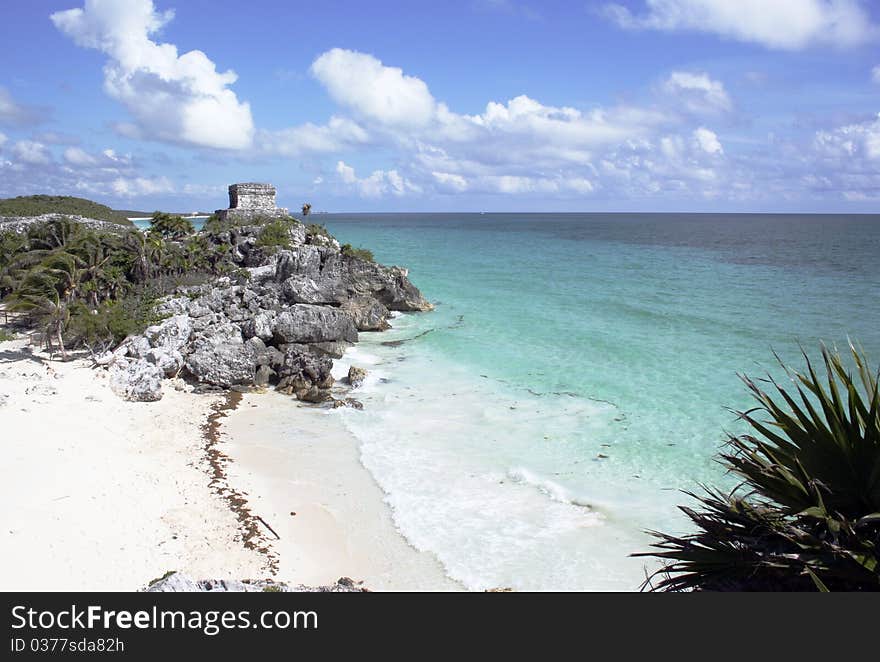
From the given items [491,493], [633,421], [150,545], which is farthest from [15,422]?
[633,421]

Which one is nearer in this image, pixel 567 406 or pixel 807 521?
pixel 807 521

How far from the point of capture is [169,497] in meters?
12.8

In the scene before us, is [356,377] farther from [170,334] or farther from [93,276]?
[93,276]

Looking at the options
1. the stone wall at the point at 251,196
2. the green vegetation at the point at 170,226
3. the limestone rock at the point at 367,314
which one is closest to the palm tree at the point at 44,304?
the limestone rock at the point at 367,314

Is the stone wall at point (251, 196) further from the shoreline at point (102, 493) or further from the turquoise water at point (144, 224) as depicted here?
the shoreline at point (102, 493)

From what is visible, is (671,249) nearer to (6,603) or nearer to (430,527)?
(430,527)

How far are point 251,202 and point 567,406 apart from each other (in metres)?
38.7

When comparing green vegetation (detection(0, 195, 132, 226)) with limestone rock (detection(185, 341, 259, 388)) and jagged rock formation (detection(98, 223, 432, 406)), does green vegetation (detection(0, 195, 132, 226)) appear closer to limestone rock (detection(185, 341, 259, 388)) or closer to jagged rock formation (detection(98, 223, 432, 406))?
jagged rock formation (detection(98, 223, 432, 406))

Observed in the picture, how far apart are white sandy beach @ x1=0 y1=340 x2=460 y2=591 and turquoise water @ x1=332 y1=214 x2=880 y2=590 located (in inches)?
41.5

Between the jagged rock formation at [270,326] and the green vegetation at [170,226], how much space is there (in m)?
7.82

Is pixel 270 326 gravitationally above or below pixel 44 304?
below

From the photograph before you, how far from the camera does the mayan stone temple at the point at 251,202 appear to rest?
4803 centimetres

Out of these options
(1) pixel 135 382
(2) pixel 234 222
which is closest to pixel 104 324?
(1) pixel 135 382

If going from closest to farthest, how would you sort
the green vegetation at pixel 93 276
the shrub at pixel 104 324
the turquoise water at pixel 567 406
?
1. the turquoise water at pixel 567 406
2. the shrub at pixel 104 324
3. the green vegetation at pixel 93 276
